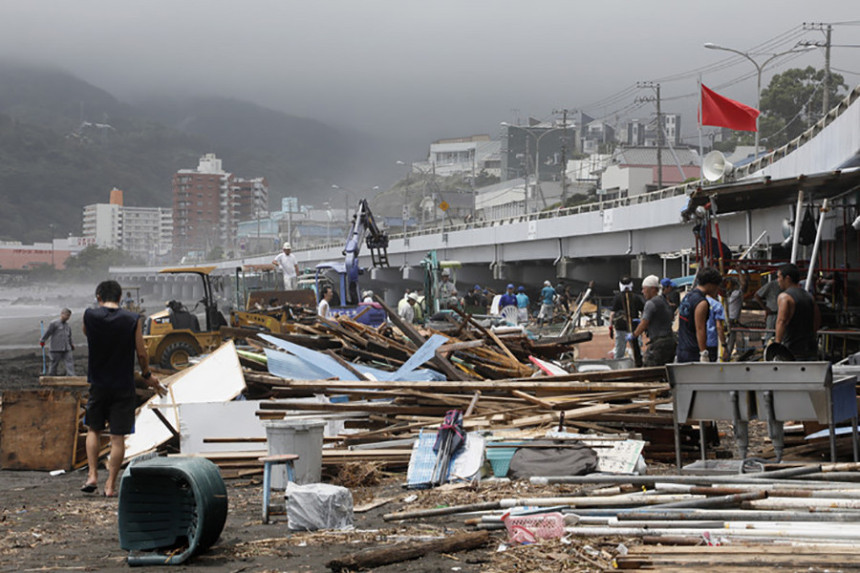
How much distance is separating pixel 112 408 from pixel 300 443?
1.68 m

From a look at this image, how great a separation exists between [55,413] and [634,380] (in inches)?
245

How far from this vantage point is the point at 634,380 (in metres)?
11.4

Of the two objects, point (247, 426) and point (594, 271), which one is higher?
point (594, 271)

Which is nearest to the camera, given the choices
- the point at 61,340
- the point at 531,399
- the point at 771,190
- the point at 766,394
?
the point at 766,394

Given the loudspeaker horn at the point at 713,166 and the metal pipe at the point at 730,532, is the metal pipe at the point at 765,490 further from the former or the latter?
the loudspeaker horn at the point at 713,166

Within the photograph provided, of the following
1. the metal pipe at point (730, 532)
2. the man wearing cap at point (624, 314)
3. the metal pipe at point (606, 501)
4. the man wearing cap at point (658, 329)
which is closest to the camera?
the metal pipe at point (730, 532)

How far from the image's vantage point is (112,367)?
27.6 feet

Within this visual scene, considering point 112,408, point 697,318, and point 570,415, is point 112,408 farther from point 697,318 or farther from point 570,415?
point 697,318

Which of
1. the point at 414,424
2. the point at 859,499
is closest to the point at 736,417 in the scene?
the point at 859,499

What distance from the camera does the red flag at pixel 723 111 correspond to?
25.2 m

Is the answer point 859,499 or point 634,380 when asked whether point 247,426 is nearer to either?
point 634,380

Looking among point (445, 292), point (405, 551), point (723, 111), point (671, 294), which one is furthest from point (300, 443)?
point (445, 292)

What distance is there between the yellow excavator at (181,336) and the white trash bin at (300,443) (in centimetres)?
1412

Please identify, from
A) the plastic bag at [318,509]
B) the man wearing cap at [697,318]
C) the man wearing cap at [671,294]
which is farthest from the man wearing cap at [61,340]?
the plastic bag at [318,509]
